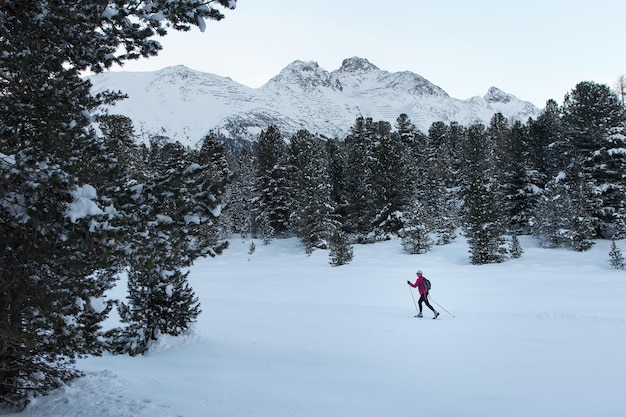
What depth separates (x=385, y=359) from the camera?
349 inches

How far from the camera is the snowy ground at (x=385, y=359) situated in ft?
20.4

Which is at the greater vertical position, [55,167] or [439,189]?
[439,189]

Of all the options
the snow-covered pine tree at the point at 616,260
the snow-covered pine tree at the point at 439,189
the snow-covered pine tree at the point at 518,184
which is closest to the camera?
the snow-covered pine tree at the point at 616,260

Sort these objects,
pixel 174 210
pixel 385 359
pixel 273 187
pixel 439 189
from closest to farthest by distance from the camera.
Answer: pixel 174 210 → pixel 385 359 → pixel 439 189 → pixel 273 187

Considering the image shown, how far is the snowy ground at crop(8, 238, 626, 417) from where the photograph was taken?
6.22 metres

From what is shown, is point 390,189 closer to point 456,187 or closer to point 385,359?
point 456,187

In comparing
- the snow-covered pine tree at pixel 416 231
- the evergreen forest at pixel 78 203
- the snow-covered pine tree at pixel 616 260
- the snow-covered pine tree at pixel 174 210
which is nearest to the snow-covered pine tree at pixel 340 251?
the snow-covered pine tree at pixel 416 231

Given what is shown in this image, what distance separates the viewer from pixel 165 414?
226 inches

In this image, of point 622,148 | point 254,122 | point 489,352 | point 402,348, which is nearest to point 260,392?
point 402,348

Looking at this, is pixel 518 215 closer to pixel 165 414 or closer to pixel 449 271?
pixel 449 271

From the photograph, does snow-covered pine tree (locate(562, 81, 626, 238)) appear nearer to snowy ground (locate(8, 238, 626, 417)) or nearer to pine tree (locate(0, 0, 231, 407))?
snowy ground (locate(8, 238, 626, 417))

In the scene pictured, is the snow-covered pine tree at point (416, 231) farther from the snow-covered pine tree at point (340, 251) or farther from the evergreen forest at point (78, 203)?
the evergreen forest at point (78, 203)

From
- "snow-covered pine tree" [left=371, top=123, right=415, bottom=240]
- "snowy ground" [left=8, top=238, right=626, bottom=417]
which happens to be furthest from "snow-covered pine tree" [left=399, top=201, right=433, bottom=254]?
"snowy ground" [left=8, top=238, right=626, bottom=417]

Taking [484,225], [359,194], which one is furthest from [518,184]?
[484,225]
